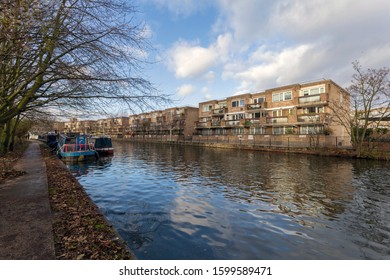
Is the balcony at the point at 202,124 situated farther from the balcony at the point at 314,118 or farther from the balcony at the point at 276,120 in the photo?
the balcony at the point at 314,118

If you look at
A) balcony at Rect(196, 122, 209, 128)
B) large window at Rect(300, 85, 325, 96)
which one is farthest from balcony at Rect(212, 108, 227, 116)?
large window at Rect(300, 85, 325, 96)

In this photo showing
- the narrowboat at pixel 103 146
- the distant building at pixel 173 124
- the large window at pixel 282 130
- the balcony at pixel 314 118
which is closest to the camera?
the narrowboat at pixel 103 146

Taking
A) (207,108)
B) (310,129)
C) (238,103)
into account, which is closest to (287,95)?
(310,129)

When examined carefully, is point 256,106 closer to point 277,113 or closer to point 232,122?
point 277,113

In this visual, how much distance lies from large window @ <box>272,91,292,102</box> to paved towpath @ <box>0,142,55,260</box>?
132ft

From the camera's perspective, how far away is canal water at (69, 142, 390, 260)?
516 centimetres

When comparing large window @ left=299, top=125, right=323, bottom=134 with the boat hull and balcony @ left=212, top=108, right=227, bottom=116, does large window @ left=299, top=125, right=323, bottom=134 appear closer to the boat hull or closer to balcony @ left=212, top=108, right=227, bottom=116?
balcony @ left=212, top=108, right=227, bottom=116

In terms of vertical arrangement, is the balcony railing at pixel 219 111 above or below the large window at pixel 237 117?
above

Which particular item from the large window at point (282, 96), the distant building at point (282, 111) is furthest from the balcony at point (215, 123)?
the large window at point (282, 96)

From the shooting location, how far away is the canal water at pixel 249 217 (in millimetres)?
5160

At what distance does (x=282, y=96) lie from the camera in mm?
40781

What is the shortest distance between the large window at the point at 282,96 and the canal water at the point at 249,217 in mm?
29489

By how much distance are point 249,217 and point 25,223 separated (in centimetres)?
613

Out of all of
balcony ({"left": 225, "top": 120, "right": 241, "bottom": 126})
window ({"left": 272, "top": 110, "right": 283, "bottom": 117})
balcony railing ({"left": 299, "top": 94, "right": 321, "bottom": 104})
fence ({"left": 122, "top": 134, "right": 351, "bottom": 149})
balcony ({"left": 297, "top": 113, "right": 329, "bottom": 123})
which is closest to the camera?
fence ({"left": 122, "top": 134, "right": 351, "bottom": 149})
